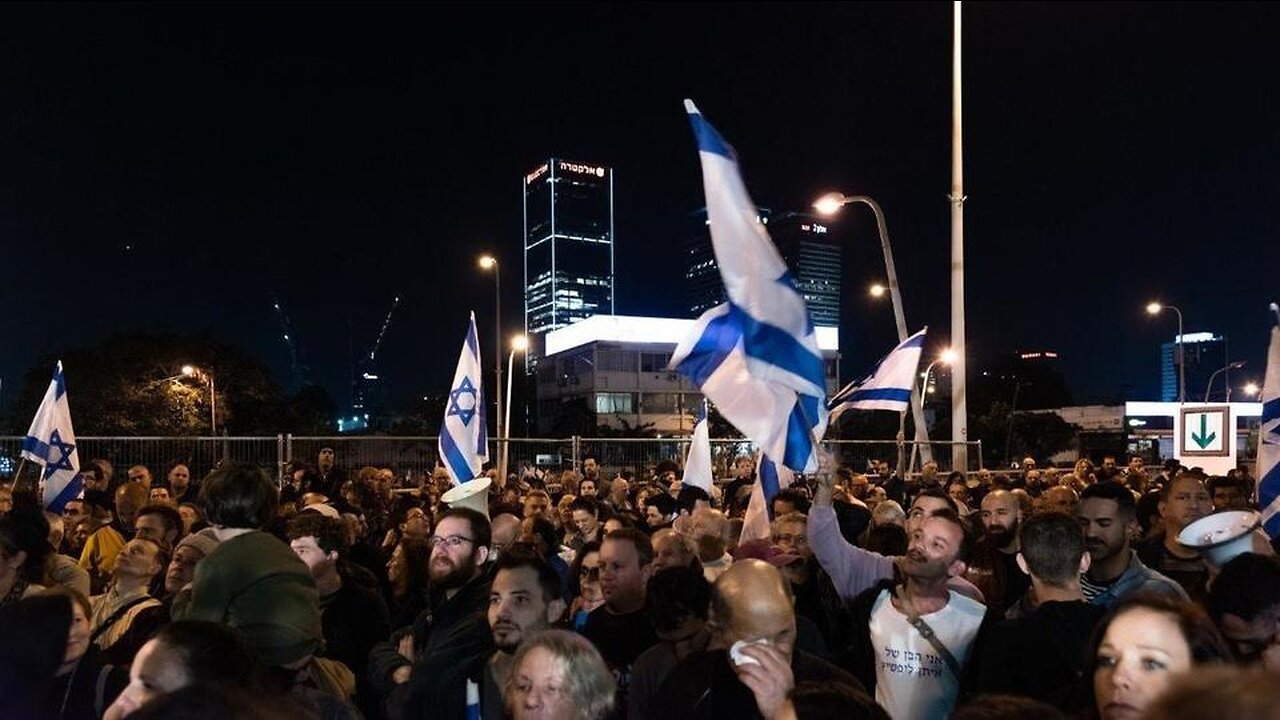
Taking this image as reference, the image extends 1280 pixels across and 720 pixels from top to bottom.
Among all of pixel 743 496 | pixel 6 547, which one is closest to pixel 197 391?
pixel 743 496

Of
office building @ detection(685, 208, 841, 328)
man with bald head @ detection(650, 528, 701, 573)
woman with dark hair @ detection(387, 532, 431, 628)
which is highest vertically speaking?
office building @ detection(685, 208, 841, 328)

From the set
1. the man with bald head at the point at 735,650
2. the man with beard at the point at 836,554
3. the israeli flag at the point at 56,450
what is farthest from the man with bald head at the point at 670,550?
the israeli flag at the point at 56,450

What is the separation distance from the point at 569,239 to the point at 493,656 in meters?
161

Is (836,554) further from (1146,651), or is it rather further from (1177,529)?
(1177,529)

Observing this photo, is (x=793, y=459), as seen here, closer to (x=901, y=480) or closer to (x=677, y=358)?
(x=677, y=358)

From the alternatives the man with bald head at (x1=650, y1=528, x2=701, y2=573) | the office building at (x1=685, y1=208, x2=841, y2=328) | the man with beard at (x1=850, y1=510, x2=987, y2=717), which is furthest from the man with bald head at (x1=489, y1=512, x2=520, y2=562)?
the office building at (x1=685, y1=208, x2=841, y2=328)

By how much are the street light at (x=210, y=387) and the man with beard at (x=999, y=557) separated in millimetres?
35250

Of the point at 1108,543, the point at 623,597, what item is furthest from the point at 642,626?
the point at 1108,543

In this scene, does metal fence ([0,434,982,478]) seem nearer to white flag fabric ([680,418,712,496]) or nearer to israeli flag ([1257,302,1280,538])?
white flag fabric ([680,418,712,496])

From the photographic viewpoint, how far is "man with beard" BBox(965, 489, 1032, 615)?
20.7ft

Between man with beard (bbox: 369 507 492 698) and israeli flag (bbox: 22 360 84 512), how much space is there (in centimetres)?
728

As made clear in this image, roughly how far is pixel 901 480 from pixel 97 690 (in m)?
11.3

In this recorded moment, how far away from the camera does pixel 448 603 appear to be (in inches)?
179

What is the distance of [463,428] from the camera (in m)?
10.5
